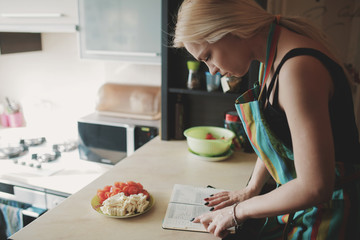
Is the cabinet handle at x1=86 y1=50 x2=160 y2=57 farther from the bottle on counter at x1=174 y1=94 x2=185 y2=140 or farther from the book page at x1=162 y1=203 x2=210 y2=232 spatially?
the book page at x1=162 y1=203 x2=210 y2=232

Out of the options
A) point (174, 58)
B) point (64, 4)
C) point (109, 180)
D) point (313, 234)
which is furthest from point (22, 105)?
point (313, 234)

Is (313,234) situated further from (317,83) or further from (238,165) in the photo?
(238,165)

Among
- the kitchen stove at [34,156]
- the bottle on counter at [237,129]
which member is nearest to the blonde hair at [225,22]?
the bottle on counter at [237,129]

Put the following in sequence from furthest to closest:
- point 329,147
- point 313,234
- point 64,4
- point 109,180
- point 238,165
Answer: point 64,4 → point 238,165 → point 109,180 → point 313,234 → point 329,147

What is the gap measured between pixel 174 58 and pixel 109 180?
80 cm

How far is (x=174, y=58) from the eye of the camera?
1811mm

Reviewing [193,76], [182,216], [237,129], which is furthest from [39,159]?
[182,216]

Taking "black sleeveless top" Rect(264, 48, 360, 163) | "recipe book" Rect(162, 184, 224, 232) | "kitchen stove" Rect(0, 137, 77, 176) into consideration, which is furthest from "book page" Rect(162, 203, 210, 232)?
"kitchen stove" Rect(0, 137, 77, 176)

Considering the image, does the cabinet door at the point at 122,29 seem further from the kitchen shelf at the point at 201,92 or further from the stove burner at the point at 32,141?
the stove burner at the point at 32,141

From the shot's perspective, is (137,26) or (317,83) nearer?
(317,83)

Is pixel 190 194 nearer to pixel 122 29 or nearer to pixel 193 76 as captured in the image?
pixel 193 76

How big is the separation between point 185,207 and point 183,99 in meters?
Result: 0.87

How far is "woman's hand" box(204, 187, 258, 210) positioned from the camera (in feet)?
3.65

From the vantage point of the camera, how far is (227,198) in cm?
114
